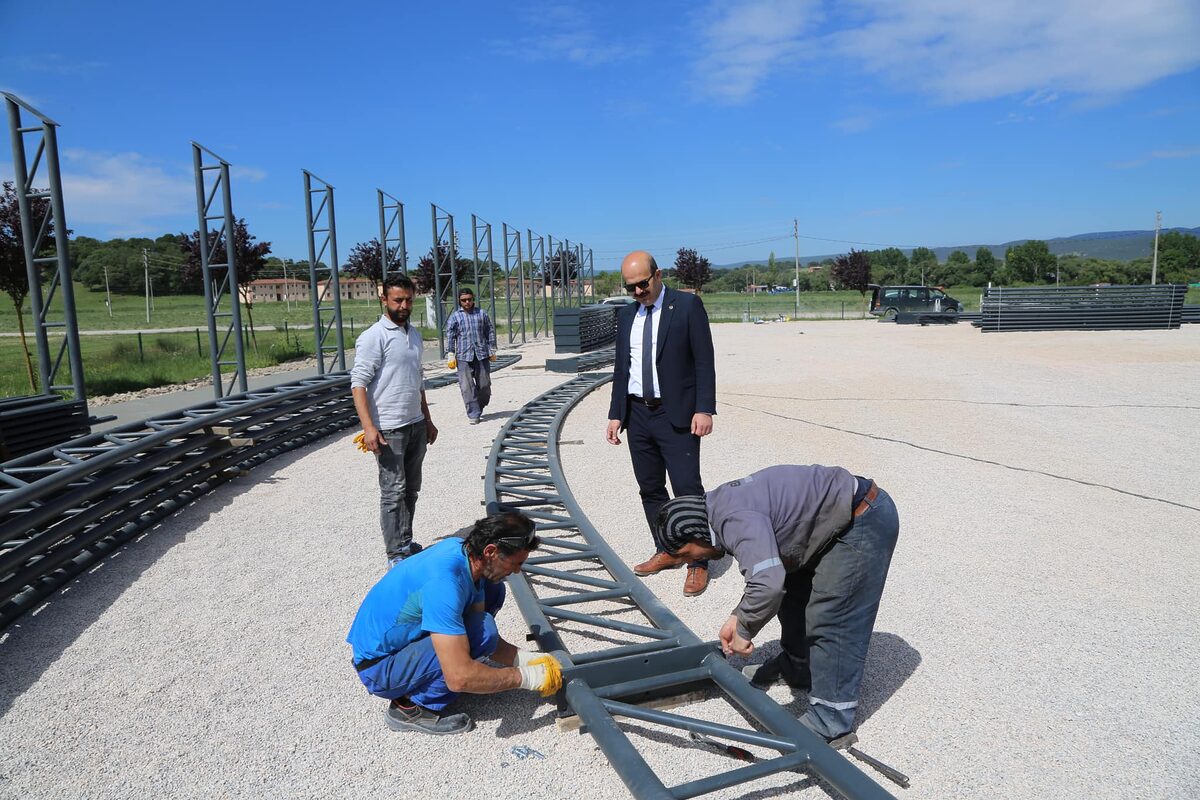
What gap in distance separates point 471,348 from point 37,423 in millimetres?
4894

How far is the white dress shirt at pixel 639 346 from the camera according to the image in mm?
5137

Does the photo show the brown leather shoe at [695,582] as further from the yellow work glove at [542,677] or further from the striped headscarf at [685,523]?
the striped headscarf at [685,523]

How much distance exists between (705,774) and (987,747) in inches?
46.0

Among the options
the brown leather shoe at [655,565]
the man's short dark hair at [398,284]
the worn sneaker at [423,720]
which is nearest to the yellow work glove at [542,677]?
the worn sneaker at [423,720]

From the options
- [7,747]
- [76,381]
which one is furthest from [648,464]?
[76,381]

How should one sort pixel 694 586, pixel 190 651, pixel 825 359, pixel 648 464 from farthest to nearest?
pixel 825 359
pixel 648 464
pixel 694 586
pixel 190 651

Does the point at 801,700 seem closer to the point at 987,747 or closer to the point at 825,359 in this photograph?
the point at 987,747

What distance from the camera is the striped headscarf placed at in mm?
3180

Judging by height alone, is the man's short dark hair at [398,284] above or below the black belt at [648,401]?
above

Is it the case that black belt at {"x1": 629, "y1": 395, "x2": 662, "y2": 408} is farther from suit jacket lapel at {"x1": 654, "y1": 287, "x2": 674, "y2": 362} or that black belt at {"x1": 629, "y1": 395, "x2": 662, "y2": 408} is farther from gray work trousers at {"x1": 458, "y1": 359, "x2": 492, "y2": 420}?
gray work trousers at {"x1": 458, "y1": 359, "x2": 492, "y2": 420}

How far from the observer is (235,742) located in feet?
11.3

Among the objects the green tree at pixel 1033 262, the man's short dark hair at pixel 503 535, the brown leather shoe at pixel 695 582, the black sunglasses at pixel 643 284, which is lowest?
the brown leather shoe at pixel 695 582

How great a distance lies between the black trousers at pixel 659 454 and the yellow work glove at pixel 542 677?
171 centimetres

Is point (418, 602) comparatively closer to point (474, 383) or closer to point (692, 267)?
point (474, 383)
